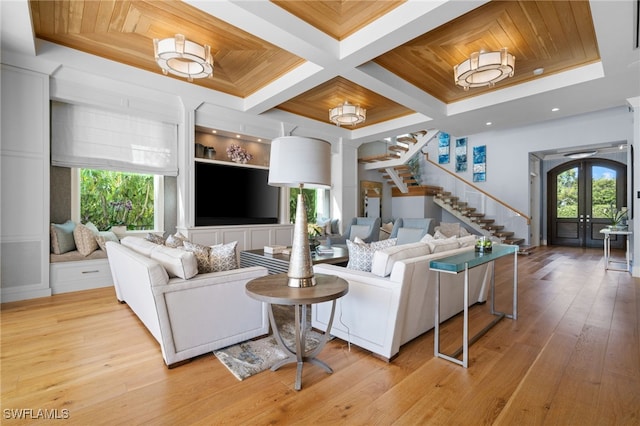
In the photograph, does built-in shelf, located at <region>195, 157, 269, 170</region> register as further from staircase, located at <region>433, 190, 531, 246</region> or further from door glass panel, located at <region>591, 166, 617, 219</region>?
door glass panel, located at <region>591, 166, 617, 219</region>

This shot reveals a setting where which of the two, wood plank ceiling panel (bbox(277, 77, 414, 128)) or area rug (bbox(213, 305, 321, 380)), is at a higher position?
wood plank ceiling panel (bbox(277, 77, 414, 128))

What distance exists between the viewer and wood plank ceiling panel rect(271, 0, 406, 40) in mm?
3057

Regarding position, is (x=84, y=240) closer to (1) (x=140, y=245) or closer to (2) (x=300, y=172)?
(1) (x=140, y=245)

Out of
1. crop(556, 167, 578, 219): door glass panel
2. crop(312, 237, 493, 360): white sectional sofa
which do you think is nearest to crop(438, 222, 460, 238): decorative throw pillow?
crop(556, 167, 578, 219): door glass panel

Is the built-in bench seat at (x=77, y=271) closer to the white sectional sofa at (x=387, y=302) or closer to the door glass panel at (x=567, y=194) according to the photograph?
the white sectional sofa at (x=387, y=302)

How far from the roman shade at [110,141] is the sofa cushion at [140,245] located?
76.8 inches

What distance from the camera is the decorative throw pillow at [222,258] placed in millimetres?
2585

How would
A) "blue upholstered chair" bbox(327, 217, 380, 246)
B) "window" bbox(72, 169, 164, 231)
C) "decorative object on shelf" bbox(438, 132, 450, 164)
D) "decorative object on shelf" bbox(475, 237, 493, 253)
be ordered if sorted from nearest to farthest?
"decorative object on shelf" bbox(475, 237, 493, 253), "window" bbox(72, 169, 164, 231), "blue upholstered chair" bbox(327, 217, 380, 246), "decorative object on shelf" bbox(438, 132, 450, 164)

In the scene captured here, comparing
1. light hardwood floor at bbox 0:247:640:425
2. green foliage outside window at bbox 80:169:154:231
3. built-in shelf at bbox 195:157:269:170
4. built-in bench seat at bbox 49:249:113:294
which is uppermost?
built-in shelf at bbox 195:157:269:170

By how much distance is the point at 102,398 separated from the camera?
183cm

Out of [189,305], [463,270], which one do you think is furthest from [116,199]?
[463,270]

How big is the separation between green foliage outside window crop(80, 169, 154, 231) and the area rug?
394 centimetres

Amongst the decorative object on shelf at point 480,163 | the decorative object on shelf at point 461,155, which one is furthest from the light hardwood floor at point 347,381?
the decorative object on shelf at point 461,155

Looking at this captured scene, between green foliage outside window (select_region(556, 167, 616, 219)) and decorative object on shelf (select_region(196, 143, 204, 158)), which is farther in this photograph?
green foliage outside window (select_region(556, 167, 616, 219))
